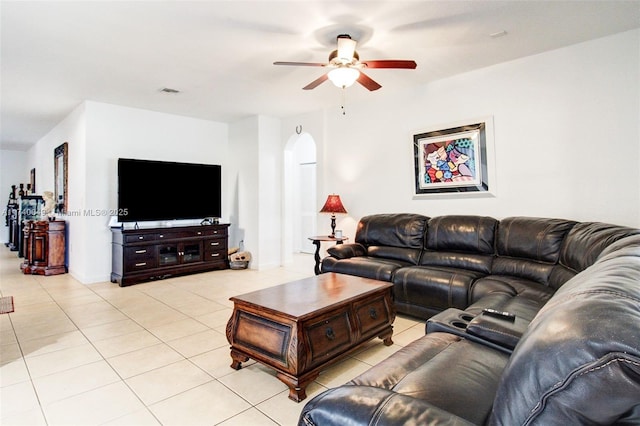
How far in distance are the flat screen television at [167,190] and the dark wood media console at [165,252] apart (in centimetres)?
32

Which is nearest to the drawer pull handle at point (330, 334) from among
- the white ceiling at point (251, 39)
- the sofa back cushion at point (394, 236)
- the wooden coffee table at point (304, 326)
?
the wooden coffee table at point (304, 326)

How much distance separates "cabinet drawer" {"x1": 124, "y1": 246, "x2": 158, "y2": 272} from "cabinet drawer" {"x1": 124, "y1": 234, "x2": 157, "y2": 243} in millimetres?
113

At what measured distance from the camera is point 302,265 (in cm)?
640

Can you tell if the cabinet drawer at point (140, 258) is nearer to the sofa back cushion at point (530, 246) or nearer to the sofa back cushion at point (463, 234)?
the sofa back cushion at point (463, 234)

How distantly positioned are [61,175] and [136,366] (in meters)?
5.20

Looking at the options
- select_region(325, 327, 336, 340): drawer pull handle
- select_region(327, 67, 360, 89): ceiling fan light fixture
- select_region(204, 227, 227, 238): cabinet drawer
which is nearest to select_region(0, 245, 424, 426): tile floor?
select_region(325, 327, 336, 340): drawer pull handle

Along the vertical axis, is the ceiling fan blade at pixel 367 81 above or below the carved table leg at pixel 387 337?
above

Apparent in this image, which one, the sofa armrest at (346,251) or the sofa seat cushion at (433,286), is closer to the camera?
the sofa seat cushion at (433,286)

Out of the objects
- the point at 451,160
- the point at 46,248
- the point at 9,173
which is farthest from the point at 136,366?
the point at 9,173

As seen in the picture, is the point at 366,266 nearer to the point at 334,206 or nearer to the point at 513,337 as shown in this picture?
the point at 334,206

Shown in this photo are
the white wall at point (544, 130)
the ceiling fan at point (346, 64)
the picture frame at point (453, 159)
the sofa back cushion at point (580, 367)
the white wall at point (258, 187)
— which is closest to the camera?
the sofa back cushion at point (580, 367)

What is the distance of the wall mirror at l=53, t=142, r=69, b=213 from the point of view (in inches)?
229

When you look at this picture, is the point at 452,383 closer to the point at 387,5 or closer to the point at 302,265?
the point at 387,5

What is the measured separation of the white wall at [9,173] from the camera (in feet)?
31.8
